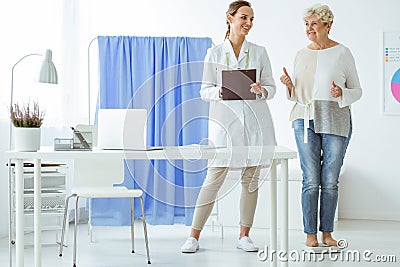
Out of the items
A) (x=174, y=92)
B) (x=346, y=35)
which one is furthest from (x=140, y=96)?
(x=346, y=35)

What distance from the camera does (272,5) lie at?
5.78 metres

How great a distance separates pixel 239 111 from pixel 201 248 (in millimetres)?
904

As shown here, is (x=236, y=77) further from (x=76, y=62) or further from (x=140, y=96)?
(x=76, y=62)

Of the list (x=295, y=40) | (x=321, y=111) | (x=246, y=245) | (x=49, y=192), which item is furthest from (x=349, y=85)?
(x=49, y=192)

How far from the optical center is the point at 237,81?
3.38m

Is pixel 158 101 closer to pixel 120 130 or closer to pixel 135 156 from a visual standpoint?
pixel 120 130

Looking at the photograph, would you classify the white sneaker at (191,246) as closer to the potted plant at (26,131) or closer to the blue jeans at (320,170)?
the blue jeans at (320,170)

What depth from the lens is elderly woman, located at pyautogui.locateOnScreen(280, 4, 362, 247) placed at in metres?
3.88

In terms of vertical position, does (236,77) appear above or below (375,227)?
above

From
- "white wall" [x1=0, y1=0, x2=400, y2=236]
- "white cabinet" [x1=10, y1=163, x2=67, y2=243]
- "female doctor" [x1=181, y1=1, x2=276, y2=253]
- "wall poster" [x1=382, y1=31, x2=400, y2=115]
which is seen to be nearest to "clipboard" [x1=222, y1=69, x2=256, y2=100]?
"female doctor" [x1=181, y1=1, x2=276, y2=253]

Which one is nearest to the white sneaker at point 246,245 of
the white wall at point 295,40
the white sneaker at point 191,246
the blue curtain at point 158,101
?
the white sneaker at point 191,246

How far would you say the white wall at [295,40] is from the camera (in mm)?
5598

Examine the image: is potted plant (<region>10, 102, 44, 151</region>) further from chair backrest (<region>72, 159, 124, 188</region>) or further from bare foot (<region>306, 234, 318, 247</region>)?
bare foot (<region>306, 234, 318, 247</region>)

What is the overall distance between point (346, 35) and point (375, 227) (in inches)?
65.1
